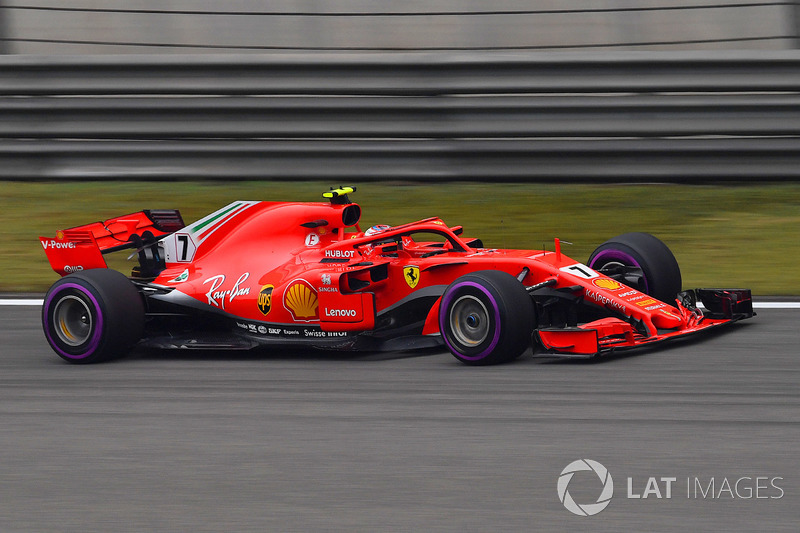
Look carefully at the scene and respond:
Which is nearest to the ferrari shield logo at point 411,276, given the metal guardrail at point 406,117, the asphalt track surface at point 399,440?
the asphalt track surface at point 399,440

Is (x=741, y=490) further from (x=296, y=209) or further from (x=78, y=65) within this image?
(x=78, y=65)

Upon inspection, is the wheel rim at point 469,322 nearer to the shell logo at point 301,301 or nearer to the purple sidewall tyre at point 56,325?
the shell logo at point 301,301

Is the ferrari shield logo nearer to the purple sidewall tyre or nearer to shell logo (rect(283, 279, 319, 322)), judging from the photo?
shell logo (rect(283, 279, 319, 322))

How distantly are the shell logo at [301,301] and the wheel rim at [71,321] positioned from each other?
1298 millimetres

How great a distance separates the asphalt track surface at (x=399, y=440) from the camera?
14.8 feet

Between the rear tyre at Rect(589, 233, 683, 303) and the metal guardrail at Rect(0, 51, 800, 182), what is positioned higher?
the metal guardrail at Rect(0, 51, 800, 182)

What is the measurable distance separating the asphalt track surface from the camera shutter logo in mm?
36

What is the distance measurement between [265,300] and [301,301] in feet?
0.87

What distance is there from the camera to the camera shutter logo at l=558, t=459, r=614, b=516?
448 cm

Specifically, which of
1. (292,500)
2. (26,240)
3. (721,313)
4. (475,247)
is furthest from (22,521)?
(26,240)

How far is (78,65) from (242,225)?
394cm

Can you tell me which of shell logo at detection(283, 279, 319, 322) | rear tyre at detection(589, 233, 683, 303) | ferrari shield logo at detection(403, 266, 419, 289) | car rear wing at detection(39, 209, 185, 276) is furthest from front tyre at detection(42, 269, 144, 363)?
rear tyre at detection(589, 233, 683, 303)

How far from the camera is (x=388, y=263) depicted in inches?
298

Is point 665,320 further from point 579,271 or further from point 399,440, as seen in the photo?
point 399,440
